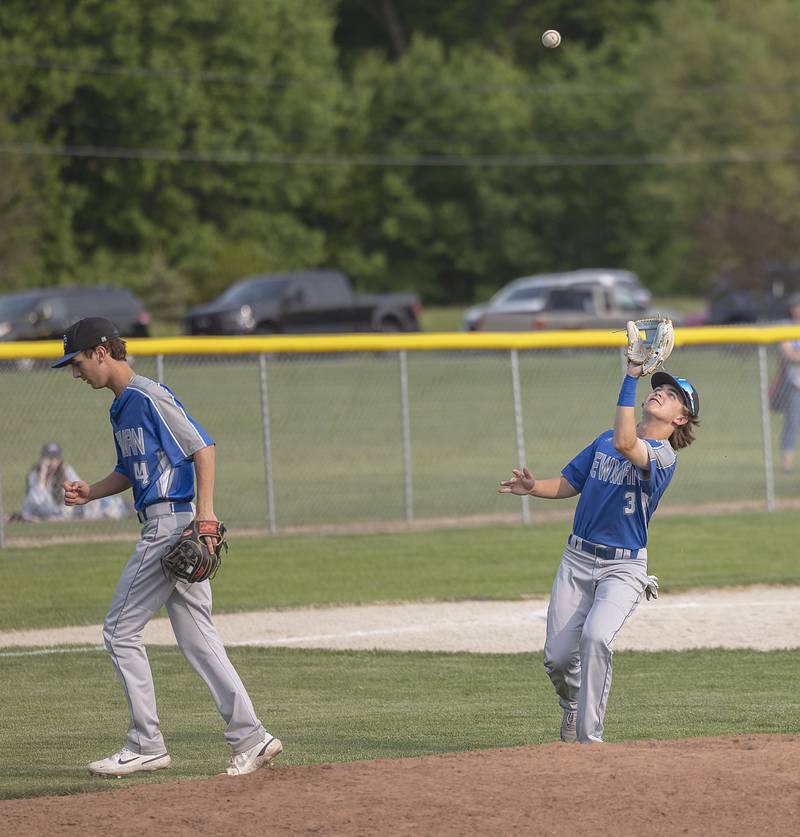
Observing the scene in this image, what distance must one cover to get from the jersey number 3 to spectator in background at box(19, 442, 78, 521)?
8.48 m

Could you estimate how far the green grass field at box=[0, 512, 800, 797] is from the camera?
7.20 meters

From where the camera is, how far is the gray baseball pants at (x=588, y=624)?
628 centimetres

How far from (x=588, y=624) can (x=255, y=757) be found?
57.6 inches

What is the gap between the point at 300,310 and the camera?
1313 inches

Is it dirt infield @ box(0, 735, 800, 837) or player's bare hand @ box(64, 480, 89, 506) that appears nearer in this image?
dirt infield @ box(0, 735, 800, 837)

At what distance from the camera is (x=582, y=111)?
56969 millimetres

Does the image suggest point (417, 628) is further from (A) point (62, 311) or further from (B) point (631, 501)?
(A) point (62, 311)

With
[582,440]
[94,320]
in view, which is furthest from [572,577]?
[582,440]

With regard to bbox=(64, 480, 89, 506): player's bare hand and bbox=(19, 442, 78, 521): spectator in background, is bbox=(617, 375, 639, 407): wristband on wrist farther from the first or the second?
bbox=(19, 442, 78, 521): spectator in background

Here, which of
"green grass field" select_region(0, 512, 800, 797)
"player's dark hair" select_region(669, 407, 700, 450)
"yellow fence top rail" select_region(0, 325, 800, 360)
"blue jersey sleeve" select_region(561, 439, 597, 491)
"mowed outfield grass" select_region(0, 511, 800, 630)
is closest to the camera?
"player's dark hair" select_region(669, 407, 700, 450)

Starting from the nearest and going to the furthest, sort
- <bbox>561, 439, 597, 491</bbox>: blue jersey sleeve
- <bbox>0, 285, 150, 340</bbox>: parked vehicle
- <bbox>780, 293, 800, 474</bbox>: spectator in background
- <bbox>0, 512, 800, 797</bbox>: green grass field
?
1. <bbox>561, 439, 597, 491</bbox>: blue jersey sleeve
2. <bbox>0, 512, 800, 797</bbox>: green grass field
3. <bbox>780, 293, 800, 474</bbox>: spectator in background
4. <bbox>0, 285, 150, 340</bbox>: parked vehicle

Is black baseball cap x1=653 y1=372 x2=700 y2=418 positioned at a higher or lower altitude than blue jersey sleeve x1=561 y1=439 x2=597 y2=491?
higher

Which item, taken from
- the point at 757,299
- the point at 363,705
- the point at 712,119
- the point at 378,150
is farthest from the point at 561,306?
the point at 363,705

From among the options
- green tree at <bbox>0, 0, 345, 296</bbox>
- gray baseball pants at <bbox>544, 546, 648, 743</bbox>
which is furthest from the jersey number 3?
green tree at <bbox>0, 0, 345, 296</bbox>
